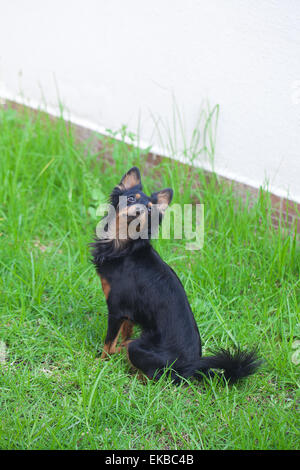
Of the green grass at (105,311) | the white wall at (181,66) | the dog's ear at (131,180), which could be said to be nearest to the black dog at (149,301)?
the dog's ear at (131,180)

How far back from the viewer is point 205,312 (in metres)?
3.25

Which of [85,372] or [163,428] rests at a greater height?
[85,372]

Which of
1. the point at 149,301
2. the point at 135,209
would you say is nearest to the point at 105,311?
the point at 149,301

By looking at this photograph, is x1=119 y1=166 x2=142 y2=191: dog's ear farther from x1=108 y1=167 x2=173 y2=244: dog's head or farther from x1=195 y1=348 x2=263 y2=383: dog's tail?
x1=195 y1=348 x2=263 y2=383: dog's tail

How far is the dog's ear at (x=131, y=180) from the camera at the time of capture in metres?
2.68

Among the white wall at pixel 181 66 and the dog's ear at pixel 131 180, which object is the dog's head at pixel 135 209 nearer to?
the dog's ear at pixel 131 180

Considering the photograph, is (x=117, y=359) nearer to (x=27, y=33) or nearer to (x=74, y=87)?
(x=74, y=87)

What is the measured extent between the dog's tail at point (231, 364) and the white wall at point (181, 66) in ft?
5.14

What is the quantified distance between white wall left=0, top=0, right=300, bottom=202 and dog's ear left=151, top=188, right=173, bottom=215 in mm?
1418

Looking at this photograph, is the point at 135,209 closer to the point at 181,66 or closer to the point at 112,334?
the point at 112,334

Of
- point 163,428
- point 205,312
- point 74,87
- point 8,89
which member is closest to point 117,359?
point 163,428

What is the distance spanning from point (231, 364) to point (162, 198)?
3.41 feet
